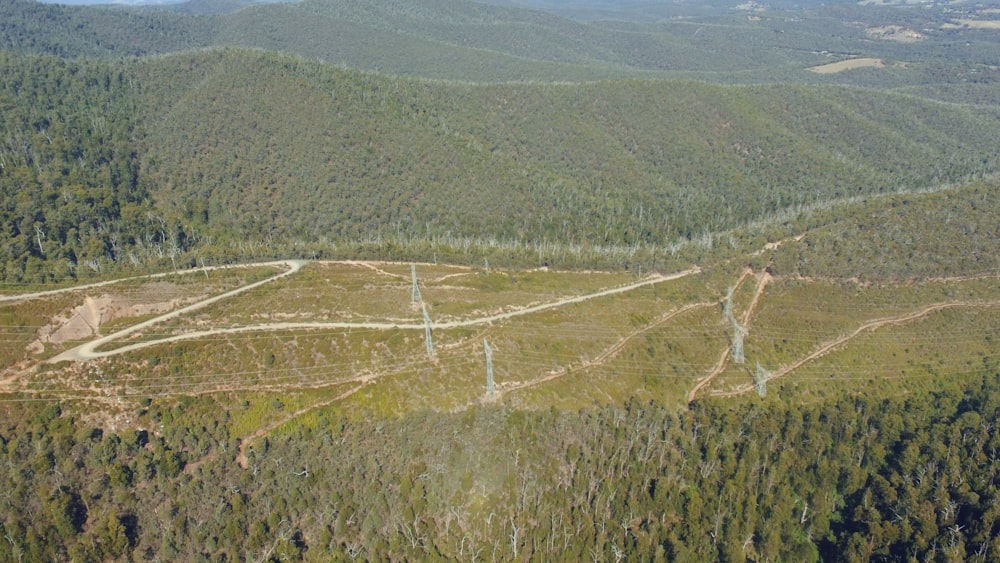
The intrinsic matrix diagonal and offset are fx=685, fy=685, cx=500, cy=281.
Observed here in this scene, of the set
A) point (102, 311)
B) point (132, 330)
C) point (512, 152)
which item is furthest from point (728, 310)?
point (512, 152)

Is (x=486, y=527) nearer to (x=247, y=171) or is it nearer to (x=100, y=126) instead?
(x=247, y=171)

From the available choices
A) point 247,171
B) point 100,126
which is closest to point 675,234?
point 247,171

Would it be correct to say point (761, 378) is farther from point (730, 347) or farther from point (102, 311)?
point (102, 311)

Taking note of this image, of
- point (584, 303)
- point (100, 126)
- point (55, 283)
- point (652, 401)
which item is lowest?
point (652, 401)

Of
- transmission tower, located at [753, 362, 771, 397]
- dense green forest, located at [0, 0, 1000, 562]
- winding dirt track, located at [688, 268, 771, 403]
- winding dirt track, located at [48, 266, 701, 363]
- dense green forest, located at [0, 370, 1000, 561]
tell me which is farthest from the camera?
winding dirt track, located at [688, 268, 771, 403]

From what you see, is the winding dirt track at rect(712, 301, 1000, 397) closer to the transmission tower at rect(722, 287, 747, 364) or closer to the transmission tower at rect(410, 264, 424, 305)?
the transmission tower at rect(722, 287, 747, 364)

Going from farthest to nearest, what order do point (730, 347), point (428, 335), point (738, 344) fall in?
point (730, 347)
point (738, 344)
point (428, 335)

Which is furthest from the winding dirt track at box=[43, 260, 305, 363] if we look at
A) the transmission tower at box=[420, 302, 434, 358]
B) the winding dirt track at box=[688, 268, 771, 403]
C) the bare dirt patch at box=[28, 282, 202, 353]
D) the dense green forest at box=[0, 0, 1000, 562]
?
the winding dirt track at box=[688, 268, 771, 403]

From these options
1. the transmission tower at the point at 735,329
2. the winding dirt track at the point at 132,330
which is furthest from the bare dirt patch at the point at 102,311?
the transmission tower at the point at 735,329

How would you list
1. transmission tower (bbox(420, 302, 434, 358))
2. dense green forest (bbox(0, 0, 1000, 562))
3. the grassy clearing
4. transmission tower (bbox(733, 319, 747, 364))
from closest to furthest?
dense green forest (bbox(0, 0, 1000, 562)), the grassy clearing, transmission tower (bbox(420, 302, 434, 358)), transmission tower (bbox(733, 319, 747, 364))

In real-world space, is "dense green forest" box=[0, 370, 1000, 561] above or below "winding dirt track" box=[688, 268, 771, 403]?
below

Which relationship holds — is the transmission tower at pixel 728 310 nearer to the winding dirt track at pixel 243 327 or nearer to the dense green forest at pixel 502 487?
the winding dirt track at pixel 243 327
